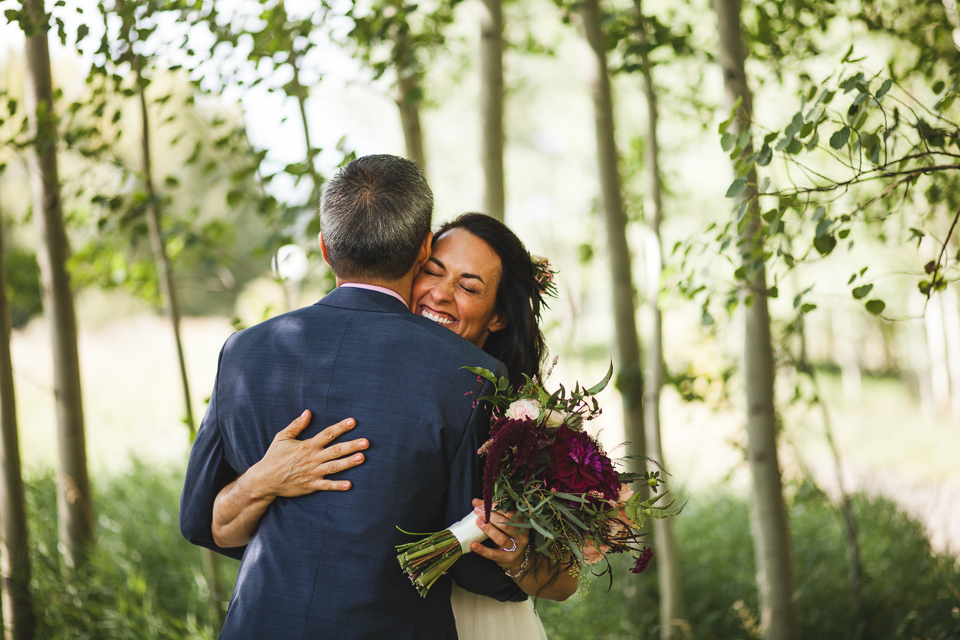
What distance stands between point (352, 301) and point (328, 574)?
68 centimetres

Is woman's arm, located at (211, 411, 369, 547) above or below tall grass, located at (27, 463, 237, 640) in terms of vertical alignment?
above

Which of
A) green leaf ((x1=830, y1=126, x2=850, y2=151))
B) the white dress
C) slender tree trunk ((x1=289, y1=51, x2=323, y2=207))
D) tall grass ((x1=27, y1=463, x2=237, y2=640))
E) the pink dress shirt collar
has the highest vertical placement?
slender tree trunk ((x1=289, y1=51, x2=323, y2=207))

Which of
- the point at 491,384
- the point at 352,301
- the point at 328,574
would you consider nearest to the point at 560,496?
the point at 491,384

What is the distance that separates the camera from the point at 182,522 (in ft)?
6.86

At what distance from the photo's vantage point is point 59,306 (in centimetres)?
386

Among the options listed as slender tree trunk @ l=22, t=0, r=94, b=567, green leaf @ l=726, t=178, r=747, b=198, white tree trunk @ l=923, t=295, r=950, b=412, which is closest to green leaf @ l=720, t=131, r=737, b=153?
green leaf @ l=726, t=178, r=747, b=198

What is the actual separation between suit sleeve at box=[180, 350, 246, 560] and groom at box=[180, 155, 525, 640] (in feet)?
0.05

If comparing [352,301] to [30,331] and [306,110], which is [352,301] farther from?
[30,331]

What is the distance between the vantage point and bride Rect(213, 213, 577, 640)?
1786mm

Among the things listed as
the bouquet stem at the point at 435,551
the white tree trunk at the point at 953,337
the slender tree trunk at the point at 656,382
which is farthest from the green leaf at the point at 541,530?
the white tree trunk at the point at 953,337

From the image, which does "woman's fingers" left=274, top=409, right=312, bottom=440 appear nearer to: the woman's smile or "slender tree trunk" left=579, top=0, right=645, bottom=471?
the woman's smile

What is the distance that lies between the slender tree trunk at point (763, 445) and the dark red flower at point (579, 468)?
5.53ft

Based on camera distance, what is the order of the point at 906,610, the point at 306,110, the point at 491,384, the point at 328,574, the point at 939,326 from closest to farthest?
the point at 328,574, the point at 491,384, the point at 306,110, the point at 906,610, the point at 939,326

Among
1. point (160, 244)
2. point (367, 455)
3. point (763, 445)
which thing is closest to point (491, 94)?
point (160, 244)
